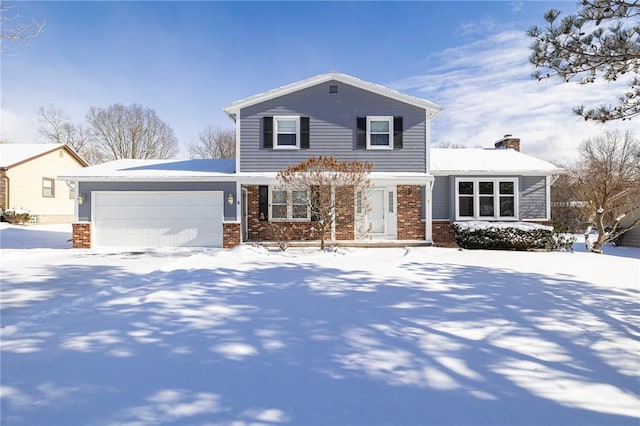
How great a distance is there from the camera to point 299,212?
13617 millimetres

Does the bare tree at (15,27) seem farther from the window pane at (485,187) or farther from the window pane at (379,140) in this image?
the window pane at (485,187)

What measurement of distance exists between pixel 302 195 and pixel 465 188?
6.81m

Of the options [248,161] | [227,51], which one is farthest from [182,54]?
[248,161]

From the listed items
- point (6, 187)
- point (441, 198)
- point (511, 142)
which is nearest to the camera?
point (441, 198)

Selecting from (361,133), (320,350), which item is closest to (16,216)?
(361,133)

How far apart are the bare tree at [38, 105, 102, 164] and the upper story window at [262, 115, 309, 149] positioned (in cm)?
3222

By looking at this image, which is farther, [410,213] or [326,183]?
[410,213]

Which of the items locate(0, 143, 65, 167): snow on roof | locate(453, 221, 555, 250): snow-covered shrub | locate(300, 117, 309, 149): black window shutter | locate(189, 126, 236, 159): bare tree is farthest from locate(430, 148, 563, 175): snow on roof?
locate(189, 126, 236, 159): bare tree

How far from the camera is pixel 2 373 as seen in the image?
10.1 ft

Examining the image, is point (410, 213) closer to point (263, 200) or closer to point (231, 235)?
point (263, 200)

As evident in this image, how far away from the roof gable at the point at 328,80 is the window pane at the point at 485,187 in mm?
3527

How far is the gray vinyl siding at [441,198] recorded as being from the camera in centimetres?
1402

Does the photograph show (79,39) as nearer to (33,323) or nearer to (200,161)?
(200,161)

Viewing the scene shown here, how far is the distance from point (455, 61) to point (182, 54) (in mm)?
10765
